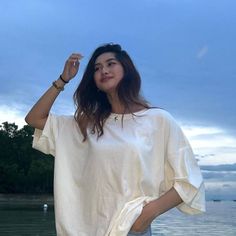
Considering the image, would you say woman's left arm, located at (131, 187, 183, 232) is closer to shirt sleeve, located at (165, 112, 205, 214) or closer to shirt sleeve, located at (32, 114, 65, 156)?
shirt sleeve, located at (165, 112, 205, 214)

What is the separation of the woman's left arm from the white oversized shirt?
3 centimetres

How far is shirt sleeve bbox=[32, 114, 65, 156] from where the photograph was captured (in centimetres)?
296

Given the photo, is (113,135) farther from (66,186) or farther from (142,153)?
(66,186)

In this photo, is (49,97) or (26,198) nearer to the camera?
(49,97)

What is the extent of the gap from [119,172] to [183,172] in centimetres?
35

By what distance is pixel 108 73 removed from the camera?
2957mm

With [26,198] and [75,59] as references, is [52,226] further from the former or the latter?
[26,198]

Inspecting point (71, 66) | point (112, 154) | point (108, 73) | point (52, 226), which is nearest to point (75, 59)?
point (71, 66)

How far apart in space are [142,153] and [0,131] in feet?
276

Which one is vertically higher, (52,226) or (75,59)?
(75,59)

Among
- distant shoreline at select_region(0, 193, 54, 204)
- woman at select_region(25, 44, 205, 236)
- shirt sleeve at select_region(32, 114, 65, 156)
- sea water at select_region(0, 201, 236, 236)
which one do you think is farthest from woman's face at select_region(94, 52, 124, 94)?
distant shoreline at select_region(0, 193, 54, 204)

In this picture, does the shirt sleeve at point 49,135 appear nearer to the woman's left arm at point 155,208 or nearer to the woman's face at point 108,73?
the woman's face at point 108,73

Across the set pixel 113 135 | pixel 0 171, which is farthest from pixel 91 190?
pixel 0 171

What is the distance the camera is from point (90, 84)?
A: 10.0ft
